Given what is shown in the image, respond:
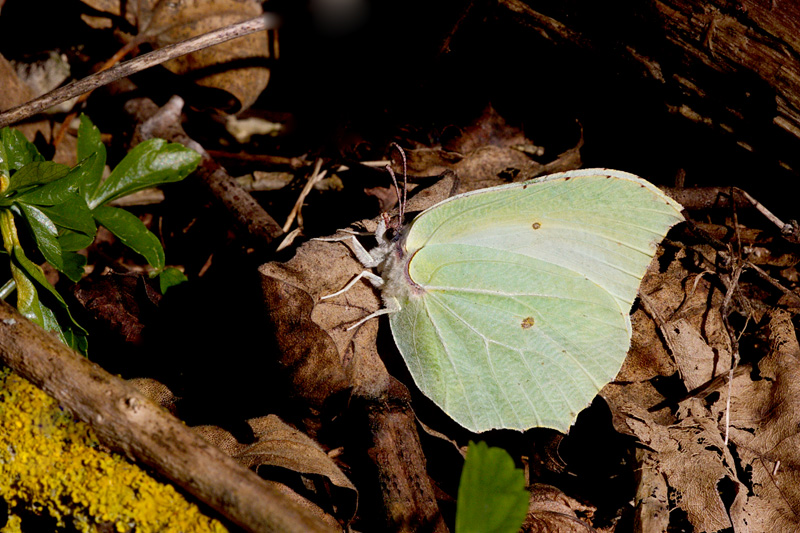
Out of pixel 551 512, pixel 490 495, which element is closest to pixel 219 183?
pixel 490 495

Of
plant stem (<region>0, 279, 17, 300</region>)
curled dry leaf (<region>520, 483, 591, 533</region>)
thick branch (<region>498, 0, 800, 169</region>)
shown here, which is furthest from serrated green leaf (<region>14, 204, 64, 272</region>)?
thick branch (<region>498, 0, 800, 169</region>)

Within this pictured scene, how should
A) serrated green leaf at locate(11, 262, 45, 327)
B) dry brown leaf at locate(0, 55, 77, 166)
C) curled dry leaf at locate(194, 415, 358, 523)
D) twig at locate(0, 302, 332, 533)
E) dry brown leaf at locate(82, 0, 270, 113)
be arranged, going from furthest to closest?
dry brown leaf at locate(82, 0, 270, 113) → dry brown leaf at locate(0, 55, 77, 166) → serrated green leaf at locate(11, 262, 45, 327) → curled dry leaf at locate(194, 415, 358, 523) → twig at locate(0, 302, 332, 533)

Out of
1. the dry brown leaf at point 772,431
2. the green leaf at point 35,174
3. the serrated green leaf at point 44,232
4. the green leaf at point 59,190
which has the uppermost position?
the dry brown leaf at point 772,431

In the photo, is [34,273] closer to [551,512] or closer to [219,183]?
[219,183]

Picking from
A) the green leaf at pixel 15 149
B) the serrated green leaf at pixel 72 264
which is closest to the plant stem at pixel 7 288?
the serrated green leaf at pixel 72 264

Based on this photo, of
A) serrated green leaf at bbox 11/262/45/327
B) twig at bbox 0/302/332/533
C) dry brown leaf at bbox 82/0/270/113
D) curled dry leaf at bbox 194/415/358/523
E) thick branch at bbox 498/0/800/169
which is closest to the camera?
twig at bbox 0/302/332/533

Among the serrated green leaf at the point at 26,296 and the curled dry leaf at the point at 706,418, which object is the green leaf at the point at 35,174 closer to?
the serrated green leaf at the point at 26,296

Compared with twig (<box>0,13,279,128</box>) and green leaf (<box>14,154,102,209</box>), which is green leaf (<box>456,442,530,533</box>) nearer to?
green leaf (<box>14,154,102,209</box>)
